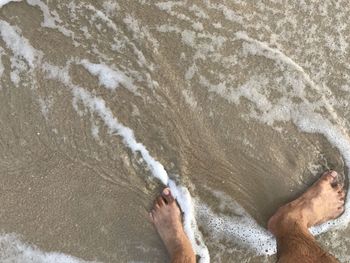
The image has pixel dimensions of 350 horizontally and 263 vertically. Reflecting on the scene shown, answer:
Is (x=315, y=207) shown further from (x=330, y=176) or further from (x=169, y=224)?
(x=169, y=224)

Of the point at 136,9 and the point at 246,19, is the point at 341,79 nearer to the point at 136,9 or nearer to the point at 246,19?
the point at 246,19

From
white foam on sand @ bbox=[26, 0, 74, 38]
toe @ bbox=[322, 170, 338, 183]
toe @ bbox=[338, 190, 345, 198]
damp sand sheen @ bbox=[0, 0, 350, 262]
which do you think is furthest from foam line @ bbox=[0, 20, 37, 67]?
toe @ bbox=[338, 190, 345, 198]

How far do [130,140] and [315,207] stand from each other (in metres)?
1.16

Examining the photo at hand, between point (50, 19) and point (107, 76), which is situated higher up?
point (50, 19)

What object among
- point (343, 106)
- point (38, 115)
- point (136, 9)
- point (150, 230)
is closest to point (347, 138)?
point (343, 106)

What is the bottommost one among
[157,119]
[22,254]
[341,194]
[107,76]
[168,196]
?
[22,254]

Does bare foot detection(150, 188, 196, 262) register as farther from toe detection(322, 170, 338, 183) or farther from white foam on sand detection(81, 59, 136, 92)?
toe detection(322, 170, 338, 183)

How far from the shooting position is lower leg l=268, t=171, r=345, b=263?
248cm

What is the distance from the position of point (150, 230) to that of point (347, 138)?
1285 mm

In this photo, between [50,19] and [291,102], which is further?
[291,102]

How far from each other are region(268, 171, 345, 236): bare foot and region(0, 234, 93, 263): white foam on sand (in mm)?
1231

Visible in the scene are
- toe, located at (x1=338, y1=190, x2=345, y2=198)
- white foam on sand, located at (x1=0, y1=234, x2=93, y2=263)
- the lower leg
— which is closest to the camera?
the lower leg

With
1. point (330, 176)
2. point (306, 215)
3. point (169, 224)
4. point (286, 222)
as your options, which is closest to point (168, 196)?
point (169, 224)

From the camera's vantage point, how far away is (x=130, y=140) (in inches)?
102
